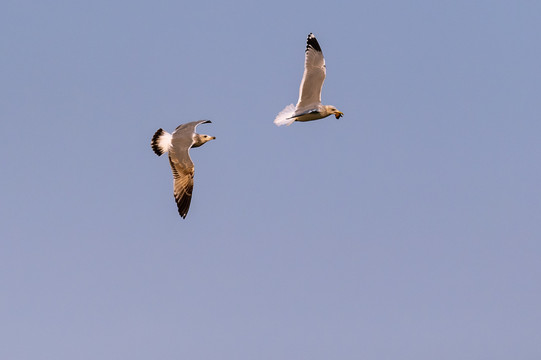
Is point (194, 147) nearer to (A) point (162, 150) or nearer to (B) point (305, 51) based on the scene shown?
(A) point (162, 150)

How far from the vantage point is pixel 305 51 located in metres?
25.1

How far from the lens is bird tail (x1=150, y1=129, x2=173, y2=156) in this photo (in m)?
22.4

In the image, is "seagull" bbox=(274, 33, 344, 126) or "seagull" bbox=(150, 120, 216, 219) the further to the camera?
"seagull" bbox=(274, 33, 344, 126)

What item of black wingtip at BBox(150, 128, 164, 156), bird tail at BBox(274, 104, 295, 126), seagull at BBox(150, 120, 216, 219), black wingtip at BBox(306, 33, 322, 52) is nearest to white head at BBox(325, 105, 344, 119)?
bird tail at BBox(274, 104, 295, 126)

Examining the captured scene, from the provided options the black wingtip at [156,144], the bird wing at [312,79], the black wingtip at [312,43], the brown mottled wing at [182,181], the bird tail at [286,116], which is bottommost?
the brown mottled wing at [182,181]

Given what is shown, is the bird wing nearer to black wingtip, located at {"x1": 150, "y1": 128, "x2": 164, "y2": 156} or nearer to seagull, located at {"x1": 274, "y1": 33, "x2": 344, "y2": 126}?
seagull, located at {"x1": 274, "y1": 33, "x2": 344, "y2": 126}

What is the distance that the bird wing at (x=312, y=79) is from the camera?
79.3ft

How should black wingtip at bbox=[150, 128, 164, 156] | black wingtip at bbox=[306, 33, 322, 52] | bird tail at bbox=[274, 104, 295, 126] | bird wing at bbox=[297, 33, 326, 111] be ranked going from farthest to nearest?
1. black wingtip at bbox=[306, 33, 322, 52]
2. bird wing at bbox=[297, 33, 326, 111]
3. bird tail at bbox=[274, 104, 295, 126]
4. black wingtip at bbox=[150, 128, 164, 156]

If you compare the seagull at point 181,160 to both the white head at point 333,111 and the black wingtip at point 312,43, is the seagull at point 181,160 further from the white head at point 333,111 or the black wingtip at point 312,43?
the black wingtip at point 312,43

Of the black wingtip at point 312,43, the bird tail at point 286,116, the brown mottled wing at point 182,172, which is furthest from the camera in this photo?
the black wingtip at point 312,43

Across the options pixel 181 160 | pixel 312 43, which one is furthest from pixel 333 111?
pixel 181 160

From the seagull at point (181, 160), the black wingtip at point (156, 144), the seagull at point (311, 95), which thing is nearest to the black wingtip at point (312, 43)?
the seagull at point (311, 95)

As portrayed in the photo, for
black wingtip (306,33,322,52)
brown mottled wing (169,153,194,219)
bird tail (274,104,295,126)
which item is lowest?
brown mottled wing (169,153,194,219)

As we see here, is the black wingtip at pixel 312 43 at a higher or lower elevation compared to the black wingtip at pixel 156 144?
higher
